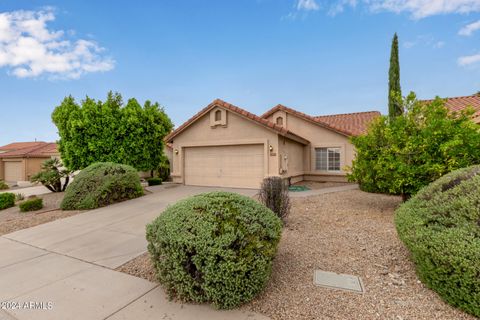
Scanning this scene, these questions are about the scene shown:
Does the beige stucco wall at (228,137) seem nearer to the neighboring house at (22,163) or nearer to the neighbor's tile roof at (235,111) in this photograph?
the neighbor's tile roof at (235,111)

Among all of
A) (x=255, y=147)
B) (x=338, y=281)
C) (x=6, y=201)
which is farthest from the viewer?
(x=255, y=147)

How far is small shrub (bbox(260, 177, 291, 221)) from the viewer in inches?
230

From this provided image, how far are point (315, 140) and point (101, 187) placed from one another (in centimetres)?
1264

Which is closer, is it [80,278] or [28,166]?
[80,278]

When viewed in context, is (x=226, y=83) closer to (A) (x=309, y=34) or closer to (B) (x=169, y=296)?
(A) (x=309, y=34)

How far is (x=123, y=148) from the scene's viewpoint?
13484mm

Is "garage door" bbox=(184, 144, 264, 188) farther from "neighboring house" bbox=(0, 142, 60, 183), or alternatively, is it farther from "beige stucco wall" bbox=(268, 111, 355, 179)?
"neighboring house" bbox=(0, 142, 60, 183)

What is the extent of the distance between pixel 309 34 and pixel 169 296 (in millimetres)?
13699

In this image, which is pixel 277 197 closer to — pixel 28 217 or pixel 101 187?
pixel 101 187

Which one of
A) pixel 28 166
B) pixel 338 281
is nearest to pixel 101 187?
pixel 338 281

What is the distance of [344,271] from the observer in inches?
144

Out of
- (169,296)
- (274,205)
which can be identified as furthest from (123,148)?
(169,296)

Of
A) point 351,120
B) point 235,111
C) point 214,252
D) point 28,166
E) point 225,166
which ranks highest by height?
point 351,120

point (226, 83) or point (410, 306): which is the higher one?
point (226, 83)
